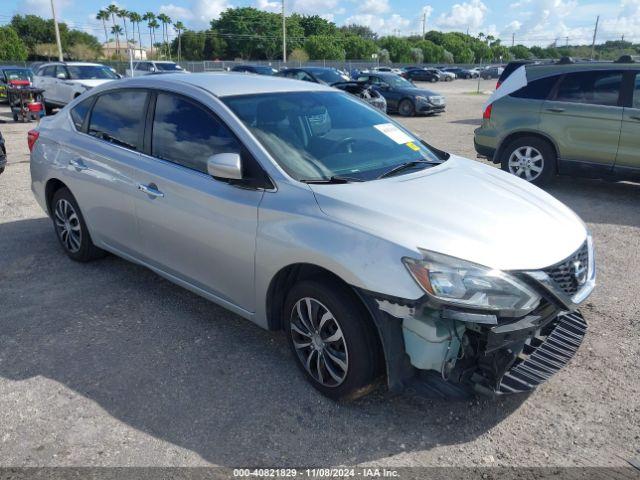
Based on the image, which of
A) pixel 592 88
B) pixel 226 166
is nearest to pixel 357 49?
pixel 592 88

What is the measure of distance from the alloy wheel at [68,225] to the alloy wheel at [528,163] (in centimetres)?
606

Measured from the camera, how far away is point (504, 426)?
2.92 m

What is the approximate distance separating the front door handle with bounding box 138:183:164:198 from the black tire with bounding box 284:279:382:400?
1312mm

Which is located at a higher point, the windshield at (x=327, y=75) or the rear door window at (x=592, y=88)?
the rear door window at (x=592, y=88)

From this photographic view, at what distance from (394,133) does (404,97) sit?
15956mm

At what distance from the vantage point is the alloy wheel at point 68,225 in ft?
16.1

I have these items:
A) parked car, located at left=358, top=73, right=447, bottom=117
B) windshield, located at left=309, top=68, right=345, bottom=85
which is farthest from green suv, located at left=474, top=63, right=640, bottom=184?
windshield, located at left=309, top=68, right=345, bottom=85

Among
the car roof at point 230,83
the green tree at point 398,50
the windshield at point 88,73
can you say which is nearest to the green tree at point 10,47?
the windshield at point 88,73

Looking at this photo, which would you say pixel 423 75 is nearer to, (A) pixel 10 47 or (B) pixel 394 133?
(A) pixel 10 47

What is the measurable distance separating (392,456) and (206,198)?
1887mm

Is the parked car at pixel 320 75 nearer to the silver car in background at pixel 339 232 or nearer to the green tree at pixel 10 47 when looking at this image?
the silver car in background at pixel 339 232

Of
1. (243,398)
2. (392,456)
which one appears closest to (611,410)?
(392,456)

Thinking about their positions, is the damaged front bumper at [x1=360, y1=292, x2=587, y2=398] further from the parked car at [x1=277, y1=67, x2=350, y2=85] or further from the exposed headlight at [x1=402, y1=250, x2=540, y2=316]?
A: the parked car at [x1=277, y1=67, x2=350, y2=85]

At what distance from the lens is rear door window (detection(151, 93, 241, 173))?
352 cm
